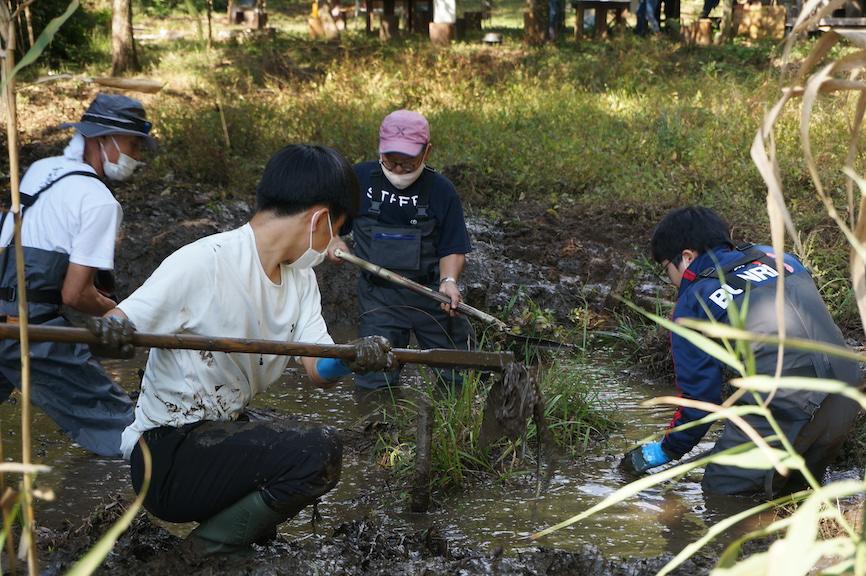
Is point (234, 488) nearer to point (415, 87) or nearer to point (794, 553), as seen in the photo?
point (794, 553)

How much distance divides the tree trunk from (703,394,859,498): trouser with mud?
12.5m

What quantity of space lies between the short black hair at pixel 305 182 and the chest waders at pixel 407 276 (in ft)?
7.27

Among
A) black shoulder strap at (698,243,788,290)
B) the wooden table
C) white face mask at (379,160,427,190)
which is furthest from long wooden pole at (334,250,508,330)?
→ the wooden table

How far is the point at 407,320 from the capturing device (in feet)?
18.6

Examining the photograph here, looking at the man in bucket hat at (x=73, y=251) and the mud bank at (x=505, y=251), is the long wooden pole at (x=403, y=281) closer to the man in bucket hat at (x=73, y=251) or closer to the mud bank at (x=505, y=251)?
the man in bucket hat at (x=73, y=251)

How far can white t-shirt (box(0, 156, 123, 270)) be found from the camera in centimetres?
436

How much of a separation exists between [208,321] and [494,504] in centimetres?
196

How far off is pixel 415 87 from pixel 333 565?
34.5ft

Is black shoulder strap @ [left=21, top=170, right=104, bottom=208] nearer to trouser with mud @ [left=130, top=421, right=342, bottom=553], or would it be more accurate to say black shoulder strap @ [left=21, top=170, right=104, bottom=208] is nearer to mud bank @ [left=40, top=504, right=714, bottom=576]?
mud bank @ [left=40, top=504, right=714, bottom=576]

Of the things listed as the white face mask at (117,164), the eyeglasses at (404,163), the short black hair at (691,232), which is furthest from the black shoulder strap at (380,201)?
the short black hair at (691,232)

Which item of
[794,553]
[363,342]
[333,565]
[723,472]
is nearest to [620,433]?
[723,472]

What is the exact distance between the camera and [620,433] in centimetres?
555

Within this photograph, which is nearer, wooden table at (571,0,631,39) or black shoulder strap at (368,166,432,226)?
black shoulder strap at (368,166,432,226)

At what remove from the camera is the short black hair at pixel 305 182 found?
332 centimetres
